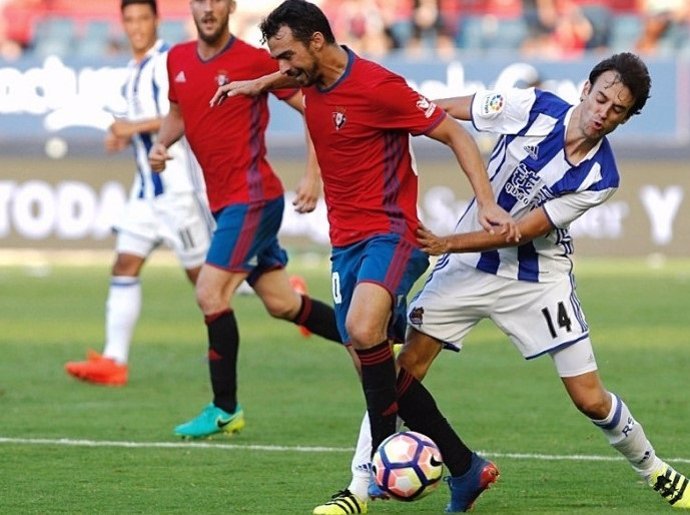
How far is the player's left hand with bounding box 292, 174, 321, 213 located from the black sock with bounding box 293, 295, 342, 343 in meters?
1.38

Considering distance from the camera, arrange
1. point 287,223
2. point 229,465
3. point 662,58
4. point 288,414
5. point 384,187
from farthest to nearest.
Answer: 1. point 662,58
2. point 287,223
3. point 288,414
4. point 229,465
5. point 384,187

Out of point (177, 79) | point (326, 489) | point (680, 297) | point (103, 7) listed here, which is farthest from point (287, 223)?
point (326, 489)

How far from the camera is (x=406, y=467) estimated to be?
6285 mm

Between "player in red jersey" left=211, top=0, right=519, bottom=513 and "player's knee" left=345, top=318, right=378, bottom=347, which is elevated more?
"player in red jersey" left=211, top=0, right=519, bottom=513

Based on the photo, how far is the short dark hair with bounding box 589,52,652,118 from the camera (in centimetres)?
650

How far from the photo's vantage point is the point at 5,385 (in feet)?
36.0

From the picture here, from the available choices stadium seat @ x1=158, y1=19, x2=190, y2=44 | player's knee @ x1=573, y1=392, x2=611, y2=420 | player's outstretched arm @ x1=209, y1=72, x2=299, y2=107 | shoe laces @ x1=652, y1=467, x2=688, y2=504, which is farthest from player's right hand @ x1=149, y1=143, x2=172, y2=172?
stadium seat @ x1=158, y1=19, x2=190, y2=44

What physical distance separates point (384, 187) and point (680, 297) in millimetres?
10728

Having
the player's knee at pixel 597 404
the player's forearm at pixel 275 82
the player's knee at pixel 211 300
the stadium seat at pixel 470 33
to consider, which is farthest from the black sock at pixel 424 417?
the stadium seat at pixel 470 33

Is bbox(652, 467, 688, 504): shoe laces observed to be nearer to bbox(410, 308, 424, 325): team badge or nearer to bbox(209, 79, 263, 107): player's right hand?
bbox(410, 308, 424, 325): team badge

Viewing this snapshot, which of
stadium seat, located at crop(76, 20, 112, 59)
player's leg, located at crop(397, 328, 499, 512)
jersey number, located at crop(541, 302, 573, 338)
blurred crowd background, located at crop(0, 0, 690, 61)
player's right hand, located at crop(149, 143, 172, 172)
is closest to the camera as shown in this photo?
player's leg, located at crop(397, 328, 499, 512)

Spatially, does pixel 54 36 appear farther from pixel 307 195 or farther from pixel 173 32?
pixel 307 195

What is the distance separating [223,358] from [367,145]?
2518 millimetres

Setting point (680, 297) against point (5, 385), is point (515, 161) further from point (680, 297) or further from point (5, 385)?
point (680, 297)
